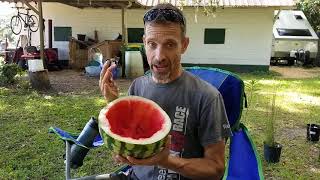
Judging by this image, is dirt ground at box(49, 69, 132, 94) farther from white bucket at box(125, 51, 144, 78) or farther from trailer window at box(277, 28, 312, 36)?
trailer window at box(277, 28, 312, 36)

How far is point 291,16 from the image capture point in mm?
20844

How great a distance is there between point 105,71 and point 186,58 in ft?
49.1

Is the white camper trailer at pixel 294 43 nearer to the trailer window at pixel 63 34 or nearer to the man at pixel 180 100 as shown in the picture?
the trailer window at pixel 63 34

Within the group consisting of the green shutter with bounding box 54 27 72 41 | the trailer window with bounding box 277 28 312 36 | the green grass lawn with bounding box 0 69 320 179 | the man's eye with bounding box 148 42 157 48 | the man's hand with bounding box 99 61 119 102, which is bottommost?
the green grass lawn with bounding box 0 69 320 179

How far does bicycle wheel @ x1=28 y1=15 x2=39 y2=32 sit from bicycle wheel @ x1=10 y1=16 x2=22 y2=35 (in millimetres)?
461

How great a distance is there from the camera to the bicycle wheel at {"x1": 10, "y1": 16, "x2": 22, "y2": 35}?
1687 centimetres

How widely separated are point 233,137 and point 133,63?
35.5 feet

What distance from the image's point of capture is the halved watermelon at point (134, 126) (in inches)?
64.1

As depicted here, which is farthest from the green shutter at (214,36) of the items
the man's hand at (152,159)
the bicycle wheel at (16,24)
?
the man's hand at (152,159)

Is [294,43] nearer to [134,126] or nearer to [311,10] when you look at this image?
[311,10]

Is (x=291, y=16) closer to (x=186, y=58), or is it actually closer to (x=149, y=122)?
(x=186, y=58)

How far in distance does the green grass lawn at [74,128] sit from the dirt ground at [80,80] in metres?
0.92

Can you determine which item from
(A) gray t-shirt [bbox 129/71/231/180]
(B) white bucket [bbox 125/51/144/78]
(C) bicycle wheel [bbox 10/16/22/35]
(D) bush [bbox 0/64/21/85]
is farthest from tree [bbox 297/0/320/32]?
(A) gray t-shirt [bbox 129/71/231/180]

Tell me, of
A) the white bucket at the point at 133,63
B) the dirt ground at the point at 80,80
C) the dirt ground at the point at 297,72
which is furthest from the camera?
the dirt ground at the point at 297,72
